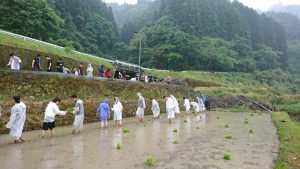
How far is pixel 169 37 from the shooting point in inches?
3519

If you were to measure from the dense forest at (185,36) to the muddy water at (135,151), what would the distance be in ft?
124

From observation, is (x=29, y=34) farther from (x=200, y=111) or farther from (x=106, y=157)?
(x=106, y=157)

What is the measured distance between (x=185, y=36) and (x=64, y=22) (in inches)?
1388

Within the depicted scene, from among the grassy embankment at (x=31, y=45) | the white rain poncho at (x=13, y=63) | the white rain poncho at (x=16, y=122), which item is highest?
the grassy embankment at (x=31, y=45)

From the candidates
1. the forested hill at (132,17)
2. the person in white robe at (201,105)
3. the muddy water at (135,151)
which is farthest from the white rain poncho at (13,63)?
the forested hill at (132,17)

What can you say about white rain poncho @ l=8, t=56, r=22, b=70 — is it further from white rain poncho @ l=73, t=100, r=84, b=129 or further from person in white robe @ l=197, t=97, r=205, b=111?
person in white robe @ l=197, t=97, r=205, b=111

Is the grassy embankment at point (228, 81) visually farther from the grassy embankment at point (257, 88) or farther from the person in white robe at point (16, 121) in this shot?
the person in white robe at point (16, 121)

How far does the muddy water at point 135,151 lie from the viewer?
1020 centimetres

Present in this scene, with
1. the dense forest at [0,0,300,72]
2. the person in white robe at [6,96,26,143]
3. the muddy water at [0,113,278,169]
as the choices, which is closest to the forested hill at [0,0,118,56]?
the dense forest at [0,0,300,72]

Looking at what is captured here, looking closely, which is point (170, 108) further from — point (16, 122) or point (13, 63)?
point (16, 122)

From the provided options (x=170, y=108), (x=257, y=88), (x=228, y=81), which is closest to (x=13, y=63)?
(x=170, y=108)

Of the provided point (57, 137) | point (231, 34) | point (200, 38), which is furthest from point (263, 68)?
point (57, 137)

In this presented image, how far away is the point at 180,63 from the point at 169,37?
29.1ft

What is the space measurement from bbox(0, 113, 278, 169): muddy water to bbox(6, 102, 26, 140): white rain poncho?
0.50 m
